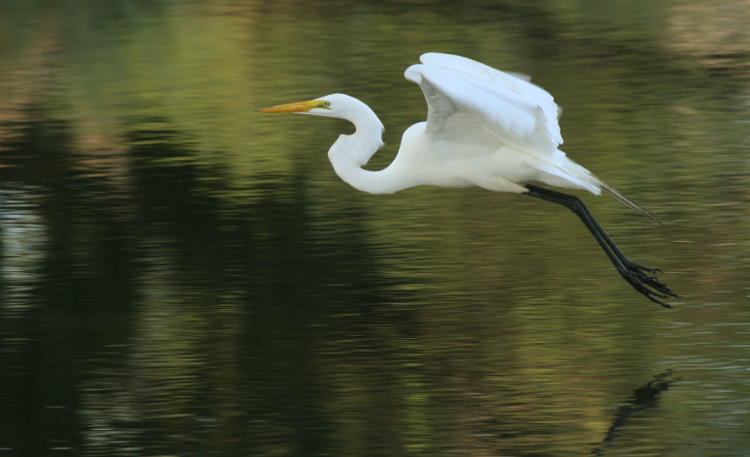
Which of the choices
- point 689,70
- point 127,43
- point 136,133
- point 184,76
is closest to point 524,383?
point 136,133

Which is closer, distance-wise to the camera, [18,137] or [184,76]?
[18,137]

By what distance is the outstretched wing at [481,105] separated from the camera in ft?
18.0

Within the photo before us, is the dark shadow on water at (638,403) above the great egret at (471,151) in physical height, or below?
below

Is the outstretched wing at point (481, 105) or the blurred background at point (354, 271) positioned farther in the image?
the blurred background at point (354, 271)

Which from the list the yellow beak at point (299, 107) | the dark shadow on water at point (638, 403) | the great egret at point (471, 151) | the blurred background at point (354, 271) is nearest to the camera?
the dark shadow on water at point (638, 403)

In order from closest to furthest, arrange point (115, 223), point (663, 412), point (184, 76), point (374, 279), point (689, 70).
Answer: point (663, 412) < point (374, 279) < point (115, 223) < point (689, 70) < point (184, 76)

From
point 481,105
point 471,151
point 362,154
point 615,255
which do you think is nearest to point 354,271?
point 362,154

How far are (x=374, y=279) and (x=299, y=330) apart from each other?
785mm

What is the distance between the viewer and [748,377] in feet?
19.6

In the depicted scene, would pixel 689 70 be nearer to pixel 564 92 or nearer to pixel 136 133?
pixel 564 92

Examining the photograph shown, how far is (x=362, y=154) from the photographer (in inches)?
266

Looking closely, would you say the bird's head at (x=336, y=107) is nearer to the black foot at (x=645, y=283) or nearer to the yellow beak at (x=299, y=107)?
the yellow beak at (x=299, y=107)

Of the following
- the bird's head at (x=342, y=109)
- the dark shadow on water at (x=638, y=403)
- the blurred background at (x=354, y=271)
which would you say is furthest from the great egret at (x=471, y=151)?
the dark shadow on water at (x=638, y=403)

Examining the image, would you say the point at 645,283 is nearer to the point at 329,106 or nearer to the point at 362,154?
the point at 362,154
